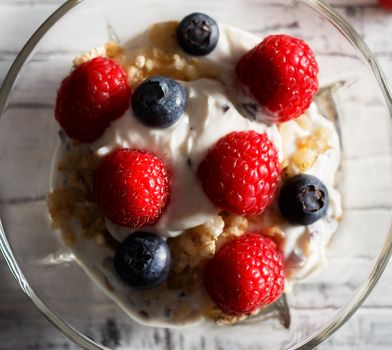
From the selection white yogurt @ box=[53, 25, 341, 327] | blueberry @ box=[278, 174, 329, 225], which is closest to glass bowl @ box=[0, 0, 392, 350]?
white yogurt @ box=[53, 25, 341, 327]

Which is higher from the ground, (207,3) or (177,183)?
(207,3)

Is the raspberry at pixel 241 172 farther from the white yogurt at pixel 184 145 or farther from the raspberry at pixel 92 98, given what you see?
the raspberry at pixel 92 98

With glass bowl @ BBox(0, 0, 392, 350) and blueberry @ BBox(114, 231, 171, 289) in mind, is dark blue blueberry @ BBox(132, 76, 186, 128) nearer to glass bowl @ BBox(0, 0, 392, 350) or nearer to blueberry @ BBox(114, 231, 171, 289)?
blueberry @ BBox(114, 231, 171, 289)

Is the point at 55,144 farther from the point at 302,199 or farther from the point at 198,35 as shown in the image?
the point at 302,199

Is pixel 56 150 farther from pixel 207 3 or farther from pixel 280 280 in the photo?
pixel 280 280

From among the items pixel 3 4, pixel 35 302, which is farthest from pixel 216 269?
pixel 3 4

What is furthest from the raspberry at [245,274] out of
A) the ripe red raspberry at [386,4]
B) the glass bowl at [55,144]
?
the ripe red raspberry at [386,4]
